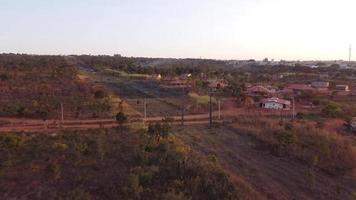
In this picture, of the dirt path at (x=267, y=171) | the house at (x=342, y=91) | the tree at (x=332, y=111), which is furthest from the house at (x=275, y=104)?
the house at (x=342, y=91)

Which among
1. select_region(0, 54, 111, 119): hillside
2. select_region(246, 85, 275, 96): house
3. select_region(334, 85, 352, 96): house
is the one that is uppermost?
A: select_region(0, 54, 111, 119): hillside

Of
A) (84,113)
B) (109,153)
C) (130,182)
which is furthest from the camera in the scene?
(84,113)

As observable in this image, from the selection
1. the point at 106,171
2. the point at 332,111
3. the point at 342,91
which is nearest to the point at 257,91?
the point at 342,91

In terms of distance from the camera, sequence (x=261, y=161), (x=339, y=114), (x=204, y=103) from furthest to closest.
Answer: (x=204, y=103)
(x=339, y=114)
(x=261, y=161)

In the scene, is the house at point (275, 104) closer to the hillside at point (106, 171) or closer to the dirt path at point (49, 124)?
the dirt path at point (49, 124)

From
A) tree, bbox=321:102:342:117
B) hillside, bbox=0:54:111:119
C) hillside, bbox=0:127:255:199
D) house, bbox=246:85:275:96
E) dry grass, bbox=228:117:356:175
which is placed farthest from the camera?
house, bbox=246:85:275:96

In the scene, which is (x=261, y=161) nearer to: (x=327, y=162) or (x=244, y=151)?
(x=244, y=151)

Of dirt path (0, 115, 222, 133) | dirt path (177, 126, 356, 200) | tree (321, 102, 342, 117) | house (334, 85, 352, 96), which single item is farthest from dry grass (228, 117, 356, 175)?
house (334, 85, 352, 96)

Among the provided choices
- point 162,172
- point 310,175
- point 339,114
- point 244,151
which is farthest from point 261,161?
point 339,114

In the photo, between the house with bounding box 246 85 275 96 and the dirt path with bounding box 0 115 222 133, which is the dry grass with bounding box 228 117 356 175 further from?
the house with bounding box 246 85 275 96
